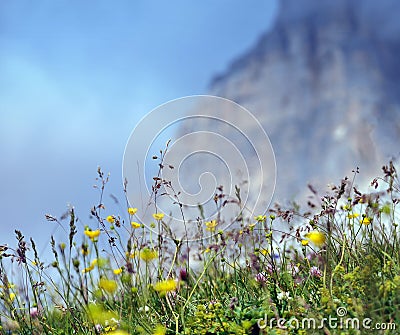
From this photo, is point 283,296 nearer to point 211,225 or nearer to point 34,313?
point 211,225

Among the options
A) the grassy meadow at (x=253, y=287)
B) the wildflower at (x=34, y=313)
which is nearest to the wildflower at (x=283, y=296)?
the grassy meadow at (x=253, y=287)

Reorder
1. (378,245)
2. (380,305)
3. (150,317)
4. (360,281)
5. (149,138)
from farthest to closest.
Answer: (149,138) < (378,245) < (150,317) < (360,281) < (380,305)

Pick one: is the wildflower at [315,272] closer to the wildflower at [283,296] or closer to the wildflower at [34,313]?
the wildflower at [283,296]

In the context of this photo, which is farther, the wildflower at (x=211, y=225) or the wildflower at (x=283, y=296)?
the wildflower at (x=211, y=225)

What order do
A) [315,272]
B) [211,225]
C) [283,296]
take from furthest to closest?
[211,225] < [315,272] < [283,296]

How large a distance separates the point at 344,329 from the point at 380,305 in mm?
214

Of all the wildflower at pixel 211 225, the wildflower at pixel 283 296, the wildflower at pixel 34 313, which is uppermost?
the wildflower at pixel 211 225

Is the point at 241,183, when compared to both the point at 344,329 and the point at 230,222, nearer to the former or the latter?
the point at 230,222

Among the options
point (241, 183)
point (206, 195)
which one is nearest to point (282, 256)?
point (241, 183)

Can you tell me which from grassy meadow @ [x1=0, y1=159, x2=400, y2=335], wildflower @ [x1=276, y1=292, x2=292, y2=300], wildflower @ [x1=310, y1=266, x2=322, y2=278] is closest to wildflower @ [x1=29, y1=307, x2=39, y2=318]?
grassy meadow @ [x1=0, y1=159, x2=400, y2=335]

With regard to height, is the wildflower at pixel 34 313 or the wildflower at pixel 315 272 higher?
Answer: the wildflower at pixel 315 272

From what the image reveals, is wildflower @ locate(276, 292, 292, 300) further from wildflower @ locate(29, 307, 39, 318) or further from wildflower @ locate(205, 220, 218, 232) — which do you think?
wildflower @ locate(29, 307, 39, 318)

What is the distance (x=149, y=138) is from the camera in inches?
183

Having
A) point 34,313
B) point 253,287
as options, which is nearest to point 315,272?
point 253,287
